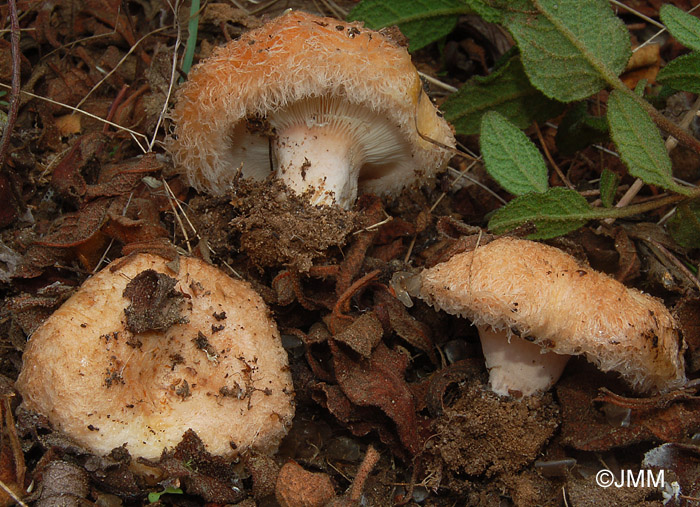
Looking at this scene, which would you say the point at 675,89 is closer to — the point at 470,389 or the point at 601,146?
the point at 601,146

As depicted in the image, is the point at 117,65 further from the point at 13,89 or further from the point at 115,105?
the point at 13,89

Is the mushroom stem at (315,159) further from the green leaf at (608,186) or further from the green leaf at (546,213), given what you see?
the green leaf at (608,186)

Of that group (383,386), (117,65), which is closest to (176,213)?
(117,65)

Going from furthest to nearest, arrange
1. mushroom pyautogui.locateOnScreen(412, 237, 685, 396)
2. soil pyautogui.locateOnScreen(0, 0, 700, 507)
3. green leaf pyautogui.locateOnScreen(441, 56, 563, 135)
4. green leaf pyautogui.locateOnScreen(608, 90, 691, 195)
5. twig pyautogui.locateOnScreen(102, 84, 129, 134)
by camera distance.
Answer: green leaf pyautogui.locateOnScreen(441, 56, 563, 135)
twig pyautogui.locateOnScreen(102, 84, 129, 134)
green leaf pyautogui.locateOnScreen(608, 90, 691, 195)
soil pyautogui.locateOnScreen(0, 0, 700, 507)
mushroom pyautogui.locateOnScreen(412, 237, 685, 396)

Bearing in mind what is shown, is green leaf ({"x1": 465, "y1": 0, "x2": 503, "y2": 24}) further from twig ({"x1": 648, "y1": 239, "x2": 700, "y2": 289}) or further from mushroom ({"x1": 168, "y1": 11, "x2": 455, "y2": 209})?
twig ({"x1": 648, "y1": 239, "x2": 700, "y2": 289})

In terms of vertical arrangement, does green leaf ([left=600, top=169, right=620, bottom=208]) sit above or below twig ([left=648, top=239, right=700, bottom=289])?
above

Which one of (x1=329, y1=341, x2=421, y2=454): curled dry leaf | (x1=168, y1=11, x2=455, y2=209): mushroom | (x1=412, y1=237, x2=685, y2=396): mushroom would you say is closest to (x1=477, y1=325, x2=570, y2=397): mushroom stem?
(x1=412, y1=237, x2=685, y2=396): mushroom
